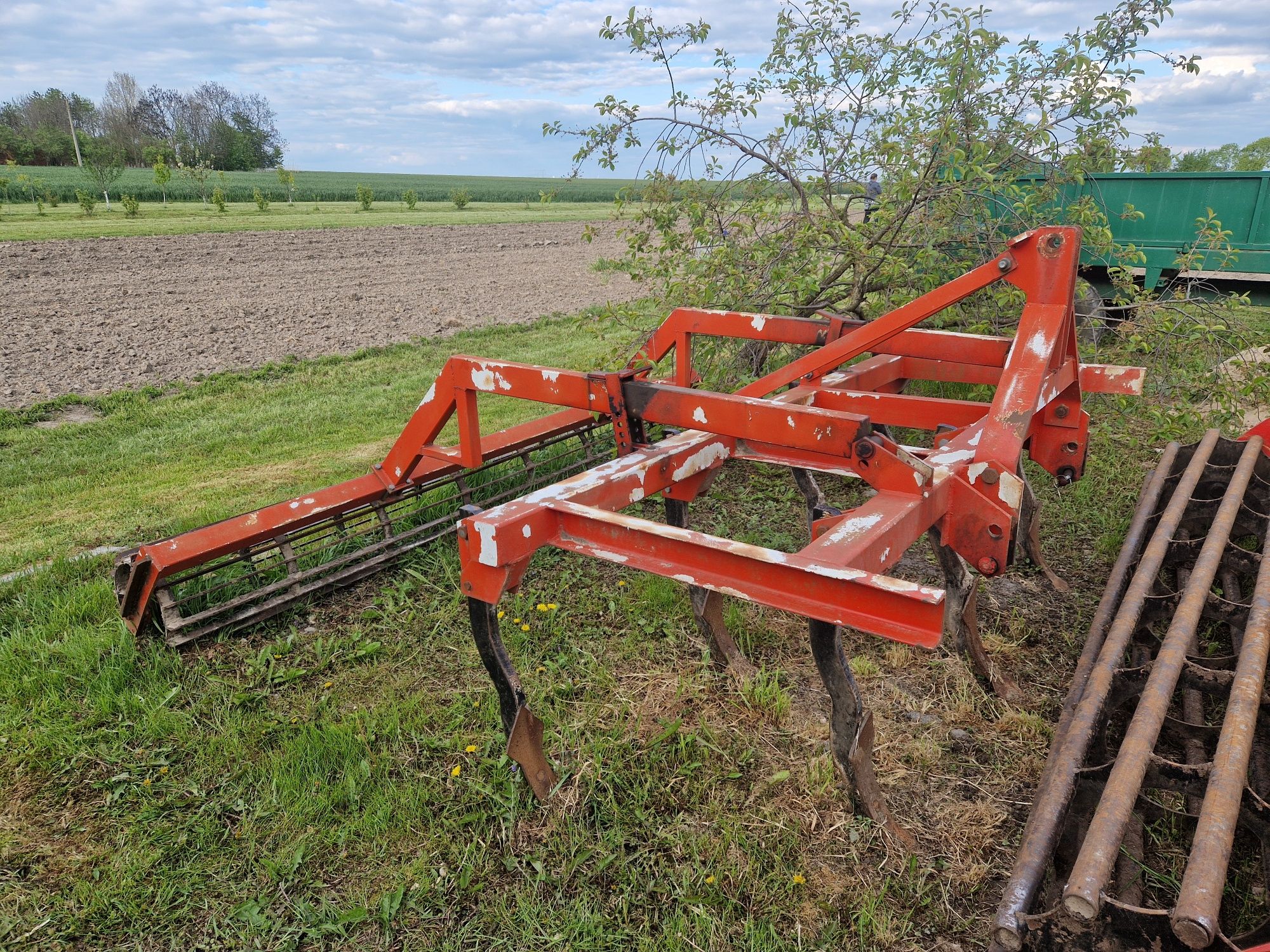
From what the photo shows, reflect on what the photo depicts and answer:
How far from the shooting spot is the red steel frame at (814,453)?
217 cm

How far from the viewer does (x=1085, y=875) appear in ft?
6.06

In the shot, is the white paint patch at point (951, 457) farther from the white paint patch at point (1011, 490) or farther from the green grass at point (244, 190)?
the green grass at point (244, 190)

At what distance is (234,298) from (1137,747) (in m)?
15.0

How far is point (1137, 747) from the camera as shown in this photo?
2229 millimetres

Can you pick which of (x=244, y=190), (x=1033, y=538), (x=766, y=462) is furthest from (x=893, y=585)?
(x=244, y=190)

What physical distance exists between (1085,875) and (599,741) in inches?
66.1

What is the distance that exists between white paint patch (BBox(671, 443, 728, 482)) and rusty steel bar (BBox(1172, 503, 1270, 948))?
1.71 meters

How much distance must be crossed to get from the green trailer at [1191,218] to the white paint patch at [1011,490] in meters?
6.08

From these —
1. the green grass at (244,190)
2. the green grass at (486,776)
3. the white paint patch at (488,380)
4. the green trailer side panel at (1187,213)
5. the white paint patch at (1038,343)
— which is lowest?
the green grass at (486,776)

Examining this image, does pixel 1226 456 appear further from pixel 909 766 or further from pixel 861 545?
pixel 861 545

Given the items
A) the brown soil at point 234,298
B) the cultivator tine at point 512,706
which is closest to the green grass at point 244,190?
the brown soil at point 234,298

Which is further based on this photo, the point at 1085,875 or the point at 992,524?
the point at 992,524

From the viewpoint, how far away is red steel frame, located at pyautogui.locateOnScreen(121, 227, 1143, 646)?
2168 millimetres

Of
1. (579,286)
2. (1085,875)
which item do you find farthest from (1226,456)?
(579,286)
